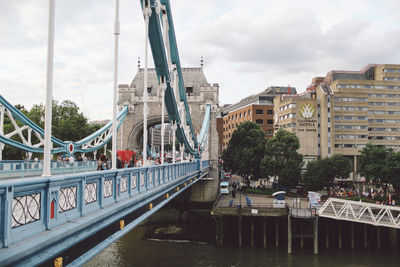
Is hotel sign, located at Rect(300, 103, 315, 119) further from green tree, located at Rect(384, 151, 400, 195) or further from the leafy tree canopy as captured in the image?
green tree, located at Rect(384, 151, 400, 195)

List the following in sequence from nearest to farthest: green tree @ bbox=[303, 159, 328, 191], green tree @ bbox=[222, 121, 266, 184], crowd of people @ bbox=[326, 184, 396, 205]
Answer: crowd of people @ bbox=[326, 184, 396, 205] → green tree @ bbox=[303, 159, 328, 191] → green tree @ bbox=[222, 121, 266, 184]

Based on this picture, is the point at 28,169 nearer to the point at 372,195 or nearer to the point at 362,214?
the point at 362,214

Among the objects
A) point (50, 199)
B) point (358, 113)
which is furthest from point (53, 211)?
point (358, 113)

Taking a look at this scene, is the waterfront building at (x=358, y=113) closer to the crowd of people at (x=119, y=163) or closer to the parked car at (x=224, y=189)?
the parked car at (x=224, y=189)

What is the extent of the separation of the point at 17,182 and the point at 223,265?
59.1 feet

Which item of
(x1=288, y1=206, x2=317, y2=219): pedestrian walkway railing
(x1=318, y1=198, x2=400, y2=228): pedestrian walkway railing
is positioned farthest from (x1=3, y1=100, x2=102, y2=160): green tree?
(x1=318, y1=198, x2=400, y2=228): pedestrian walkway railing

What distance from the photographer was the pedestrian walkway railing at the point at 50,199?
381 centimetres

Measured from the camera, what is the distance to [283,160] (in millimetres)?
38094

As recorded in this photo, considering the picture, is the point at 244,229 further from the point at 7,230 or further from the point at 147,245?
the point at 7,230

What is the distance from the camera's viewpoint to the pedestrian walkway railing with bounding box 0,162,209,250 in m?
3.81

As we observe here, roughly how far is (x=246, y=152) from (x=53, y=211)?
36.3 meters

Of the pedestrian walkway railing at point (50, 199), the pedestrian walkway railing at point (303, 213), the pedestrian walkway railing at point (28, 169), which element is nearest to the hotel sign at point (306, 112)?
the pedestrian walkway railing at point (303, 213)

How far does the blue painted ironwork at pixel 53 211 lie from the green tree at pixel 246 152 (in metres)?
33.0

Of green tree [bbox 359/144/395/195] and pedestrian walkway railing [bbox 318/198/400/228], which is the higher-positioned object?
green tree [bbox 359/144/395/195]
